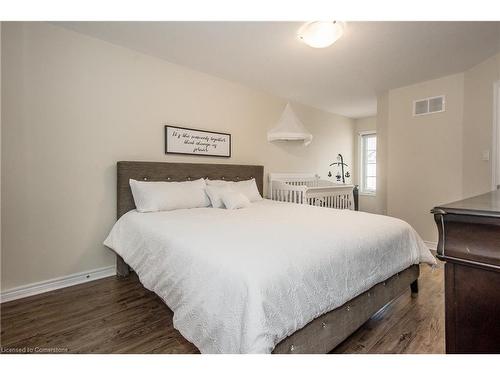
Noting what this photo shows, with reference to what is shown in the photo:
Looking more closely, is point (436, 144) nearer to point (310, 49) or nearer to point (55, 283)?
point (310, 49)

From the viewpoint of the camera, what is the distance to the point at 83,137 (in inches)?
88.8

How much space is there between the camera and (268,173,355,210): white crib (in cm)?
338

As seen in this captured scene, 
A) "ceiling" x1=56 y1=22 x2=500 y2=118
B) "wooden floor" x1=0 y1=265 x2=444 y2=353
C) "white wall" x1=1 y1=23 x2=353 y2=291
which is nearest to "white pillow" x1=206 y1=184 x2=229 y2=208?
"white wall" x1=1 y1=23 x2=353 y2=291

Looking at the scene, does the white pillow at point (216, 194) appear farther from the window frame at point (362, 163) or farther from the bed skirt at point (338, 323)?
the window frame at point (362, 163)

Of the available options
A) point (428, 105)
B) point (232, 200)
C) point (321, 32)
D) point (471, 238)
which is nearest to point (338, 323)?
point (471, 238)

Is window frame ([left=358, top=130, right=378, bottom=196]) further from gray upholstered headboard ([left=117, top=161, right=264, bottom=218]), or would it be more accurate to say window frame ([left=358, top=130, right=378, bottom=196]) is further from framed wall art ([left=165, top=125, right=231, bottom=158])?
framed wall art ([left=165, top=125, right=231, bottom=158])

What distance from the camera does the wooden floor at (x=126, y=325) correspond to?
1463 millimetres

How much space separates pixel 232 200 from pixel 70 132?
1.58m

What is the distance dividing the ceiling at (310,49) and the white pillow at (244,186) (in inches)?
52.9

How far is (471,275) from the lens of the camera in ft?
2.66
